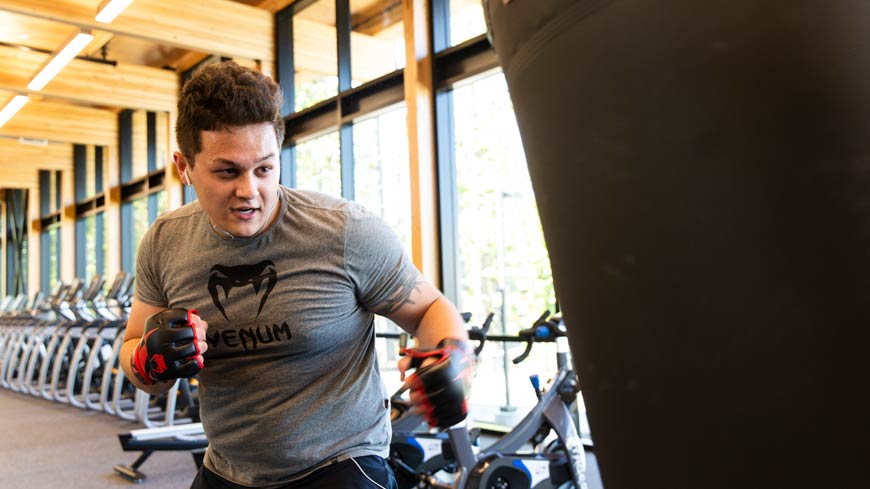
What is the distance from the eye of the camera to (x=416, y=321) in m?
1.58

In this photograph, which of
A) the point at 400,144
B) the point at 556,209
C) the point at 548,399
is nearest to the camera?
the point at 556,209

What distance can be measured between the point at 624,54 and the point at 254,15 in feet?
22.4

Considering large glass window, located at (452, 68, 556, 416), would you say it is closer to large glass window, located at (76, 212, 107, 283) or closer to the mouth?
the mouth

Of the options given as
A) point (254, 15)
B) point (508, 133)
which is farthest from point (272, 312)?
point (254, 15)

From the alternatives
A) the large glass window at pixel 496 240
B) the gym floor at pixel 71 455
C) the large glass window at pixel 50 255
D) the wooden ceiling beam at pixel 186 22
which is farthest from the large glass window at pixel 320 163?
the large glass window at pixel 50 255

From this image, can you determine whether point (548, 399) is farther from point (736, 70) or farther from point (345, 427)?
point (736, 70)

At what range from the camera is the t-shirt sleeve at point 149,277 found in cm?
165

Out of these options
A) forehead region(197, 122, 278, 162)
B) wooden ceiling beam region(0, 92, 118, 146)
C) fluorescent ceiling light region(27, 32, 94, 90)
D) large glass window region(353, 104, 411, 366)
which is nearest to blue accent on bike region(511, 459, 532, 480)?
forehead region(197, 122, 278, 162)

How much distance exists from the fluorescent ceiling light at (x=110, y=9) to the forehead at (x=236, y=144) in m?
4.52

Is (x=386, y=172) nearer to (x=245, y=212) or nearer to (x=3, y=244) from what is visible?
(x=245, y=212)

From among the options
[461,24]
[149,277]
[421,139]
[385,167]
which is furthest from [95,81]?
[149,277]

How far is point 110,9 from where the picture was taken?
5.39 meters

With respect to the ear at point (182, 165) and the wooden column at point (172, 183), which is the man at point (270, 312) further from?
the wooden column at point (172, 183)

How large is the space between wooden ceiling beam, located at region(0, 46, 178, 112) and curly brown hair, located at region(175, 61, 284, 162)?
665 cm
